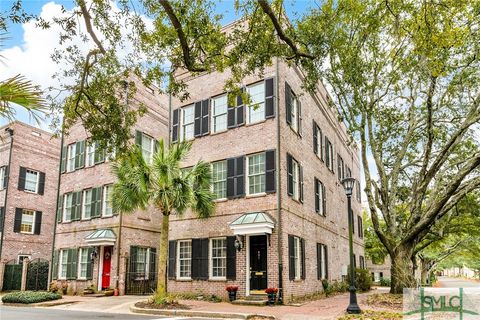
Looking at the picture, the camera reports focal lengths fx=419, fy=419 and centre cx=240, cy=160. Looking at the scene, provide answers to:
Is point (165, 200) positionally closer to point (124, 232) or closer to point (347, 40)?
point (124, 232)

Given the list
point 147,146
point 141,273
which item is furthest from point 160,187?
point 147,146

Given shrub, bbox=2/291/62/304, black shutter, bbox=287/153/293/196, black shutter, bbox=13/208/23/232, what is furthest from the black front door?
black shutter, bbox=13/208/23/232

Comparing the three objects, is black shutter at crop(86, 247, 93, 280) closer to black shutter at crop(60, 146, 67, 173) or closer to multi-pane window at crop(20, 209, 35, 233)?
black shutter at crop(60, 146, 67, 173)

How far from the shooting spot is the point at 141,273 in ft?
73.6

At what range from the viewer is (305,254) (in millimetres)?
18891

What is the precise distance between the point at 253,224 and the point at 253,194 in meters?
1.71

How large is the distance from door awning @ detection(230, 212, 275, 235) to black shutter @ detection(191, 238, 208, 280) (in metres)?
2.08

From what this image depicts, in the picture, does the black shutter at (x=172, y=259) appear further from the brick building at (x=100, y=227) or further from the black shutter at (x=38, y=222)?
the black shutter at (x=38, y=222)

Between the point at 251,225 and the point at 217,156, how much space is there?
4.26 m

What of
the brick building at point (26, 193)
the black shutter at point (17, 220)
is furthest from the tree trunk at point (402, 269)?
the black shutter at point (17, 220)

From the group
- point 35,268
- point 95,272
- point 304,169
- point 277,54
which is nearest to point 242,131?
point 304,169

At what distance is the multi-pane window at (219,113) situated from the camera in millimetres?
19578

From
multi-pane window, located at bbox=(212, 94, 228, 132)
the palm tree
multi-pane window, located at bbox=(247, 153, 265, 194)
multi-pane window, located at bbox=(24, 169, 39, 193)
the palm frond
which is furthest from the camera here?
multi-pane window, located at bbox=(24, 169, 39, 193)

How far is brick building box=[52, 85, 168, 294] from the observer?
2175 centimetres
